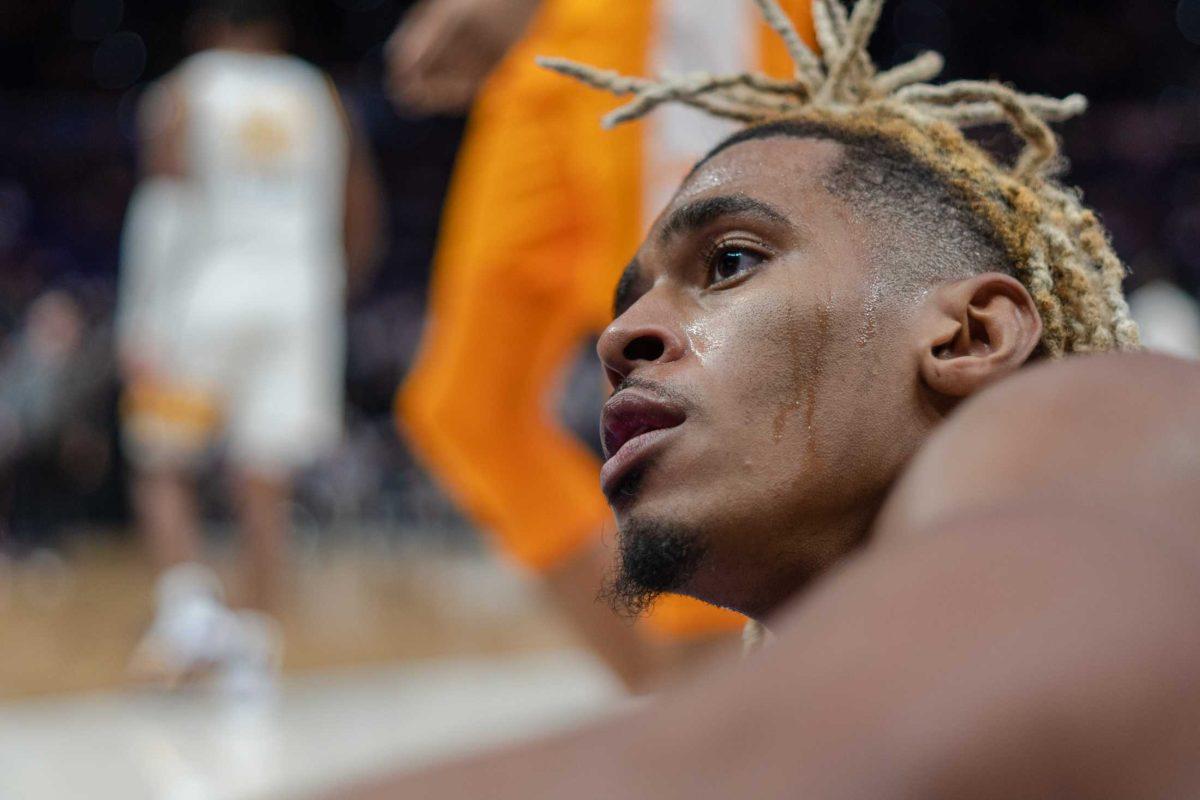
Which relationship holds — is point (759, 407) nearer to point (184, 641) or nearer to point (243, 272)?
point (184, 641)

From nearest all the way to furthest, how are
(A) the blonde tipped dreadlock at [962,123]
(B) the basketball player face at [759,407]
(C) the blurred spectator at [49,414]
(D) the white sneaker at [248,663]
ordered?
(B) the basketball player face at [759,407] < (A) the blonde tipped dreadlock at [962,123] < (D) the white sneaker at [248,663] < (C) the blurred spectator at [49,414]

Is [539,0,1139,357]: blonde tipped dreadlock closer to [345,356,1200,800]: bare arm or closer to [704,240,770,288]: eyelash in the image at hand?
[704,240,770,288]: eyelash

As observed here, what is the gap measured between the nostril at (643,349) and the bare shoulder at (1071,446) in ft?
1.09

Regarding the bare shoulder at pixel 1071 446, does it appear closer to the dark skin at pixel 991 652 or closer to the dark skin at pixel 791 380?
the dark skin at pixel 991 652

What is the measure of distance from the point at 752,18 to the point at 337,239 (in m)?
2.62

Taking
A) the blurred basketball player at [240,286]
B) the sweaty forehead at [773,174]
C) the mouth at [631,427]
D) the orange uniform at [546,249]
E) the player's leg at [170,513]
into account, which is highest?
the sweaty forehead at [773,174]

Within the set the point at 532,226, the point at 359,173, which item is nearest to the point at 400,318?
the point at 359,173

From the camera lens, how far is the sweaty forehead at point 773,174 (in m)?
0.97

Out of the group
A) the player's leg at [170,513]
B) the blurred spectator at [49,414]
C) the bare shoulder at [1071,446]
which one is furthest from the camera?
the blurred spectator at [49,414]

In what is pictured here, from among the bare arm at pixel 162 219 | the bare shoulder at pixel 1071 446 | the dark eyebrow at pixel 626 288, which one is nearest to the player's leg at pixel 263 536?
the bare arm at pixel 162 219

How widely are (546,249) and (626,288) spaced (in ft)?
3.59

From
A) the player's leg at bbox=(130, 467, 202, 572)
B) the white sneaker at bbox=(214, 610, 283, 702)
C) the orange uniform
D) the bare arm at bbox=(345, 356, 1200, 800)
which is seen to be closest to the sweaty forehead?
the bare arm at bbox=(345, 356, 1200, 800)

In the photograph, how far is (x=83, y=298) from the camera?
11469 millimetres

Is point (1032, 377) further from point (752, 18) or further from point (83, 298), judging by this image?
point (83, 298)
